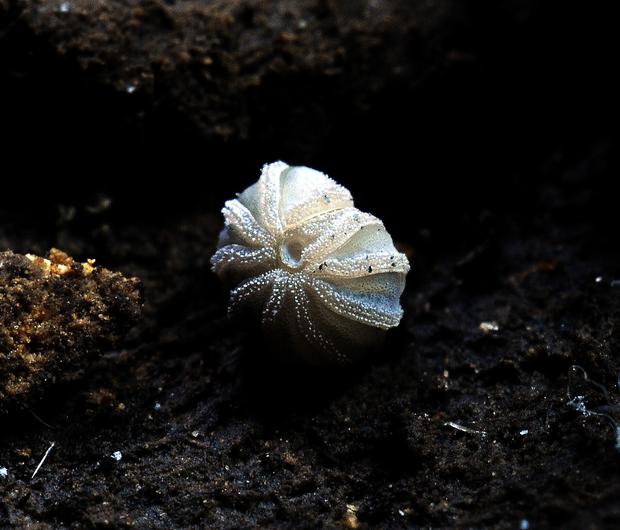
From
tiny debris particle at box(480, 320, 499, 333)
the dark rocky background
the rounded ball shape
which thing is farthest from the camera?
tiny debris particle at box(480, 320, 499, 333)

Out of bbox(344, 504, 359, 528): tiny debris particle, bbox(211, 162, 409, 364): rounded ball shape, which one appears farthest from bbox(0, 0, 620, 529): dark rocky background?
bbox(211, 162, 409, 364): rounded ball shape

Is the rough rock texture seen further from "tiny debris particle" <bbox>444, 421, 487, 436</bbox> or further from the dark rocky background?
"tiny debris particle" <bbox>444, 421, 487, 436</bbox>

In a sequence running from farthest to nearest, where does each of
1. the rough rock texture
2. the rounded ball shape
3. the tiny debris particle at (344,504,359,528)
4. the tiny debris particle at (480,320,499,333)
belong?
the tiny debris particle at (480,320,499,333)
the rounded ball shape
the rough rock texture
the tiny debris particle at (344,504,359,528)

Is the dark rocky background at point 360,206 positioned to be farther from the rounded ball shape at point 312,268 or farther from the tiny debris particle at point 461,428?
the rounded ball shape at point 312,268

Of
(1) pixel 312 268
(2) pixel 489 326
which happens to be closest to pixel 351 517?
(1) pixel 312 268

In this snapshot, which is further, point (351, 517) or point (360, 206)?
point (360, 206)

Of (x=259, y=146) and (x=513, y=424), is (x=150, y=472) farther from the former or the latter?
(x=259, y=146)

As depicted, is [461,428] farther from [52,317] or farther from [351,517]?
[52,317]
